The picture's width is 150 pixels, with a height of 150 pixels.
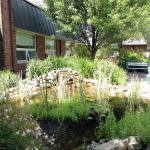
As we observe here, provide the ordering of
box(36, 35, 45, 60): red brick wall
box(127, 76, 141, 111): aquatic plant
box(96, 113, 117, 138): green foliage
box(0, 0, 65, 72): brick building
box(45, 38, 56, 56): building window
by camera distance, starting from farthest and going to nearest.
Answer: box(45, 38, 56, 56): building window, box(36, 35, 45, 60): red brick wall, box(0, 0, 65, 72): brick building, box(127, 76, 141, 111): aquatic plant, box(96, 113, 117, 138): green foliage

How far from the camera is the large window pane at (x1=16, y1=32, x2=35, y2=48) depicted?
57.8 ft

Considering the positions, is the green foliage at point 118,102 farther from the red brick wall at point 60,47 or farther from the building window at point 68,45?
the building window at point 68,45

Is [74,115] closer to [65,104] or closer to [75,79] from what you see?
[65,104]

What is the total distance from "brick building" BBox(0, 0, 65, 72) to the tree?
141cm

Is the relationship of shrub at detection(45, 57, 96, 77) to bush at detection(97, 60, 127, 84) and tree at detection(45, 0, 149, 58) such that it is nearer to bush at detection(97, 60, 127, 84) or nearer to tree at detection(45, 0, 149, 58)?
bush at detection(97, 60, 127, 84)

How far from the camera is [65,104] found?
8.39 meters

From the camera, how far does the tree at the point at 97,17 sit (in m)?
16.2

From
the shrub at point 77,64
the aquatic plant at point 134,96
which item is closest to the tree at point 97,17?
the shrub at point 77,64

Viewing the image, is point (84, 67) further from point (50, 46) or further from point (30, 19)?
point (50, 46)

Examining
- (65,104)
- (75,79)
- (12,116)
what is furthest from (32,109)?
(75,79)

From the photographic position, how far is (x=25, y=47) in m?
18.5

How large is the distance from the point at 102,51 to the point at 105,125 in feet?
67.5

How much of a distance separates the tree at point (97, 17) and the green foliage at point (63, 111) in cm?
827

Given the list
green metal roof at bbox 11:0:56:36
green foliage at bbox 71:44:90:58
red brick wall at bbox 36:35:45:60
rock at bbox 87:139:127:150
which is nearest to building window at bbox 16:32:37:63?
red brick wall at bbox 36:35:45:60
